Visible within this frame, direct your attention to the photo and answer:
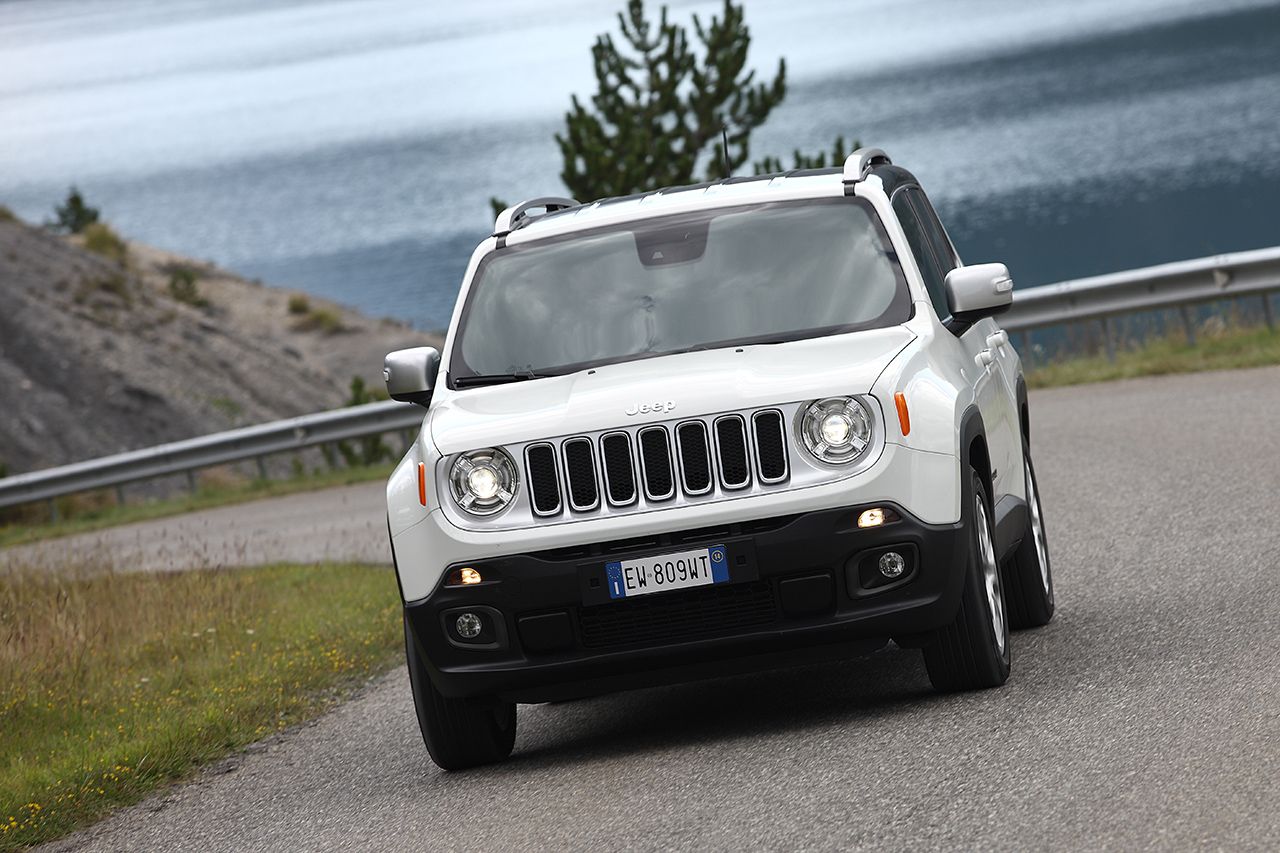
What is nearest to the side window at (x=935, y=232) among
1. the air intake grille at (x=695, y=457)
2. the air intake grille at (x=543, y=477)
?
the air intake grille at (x=695, y=457)

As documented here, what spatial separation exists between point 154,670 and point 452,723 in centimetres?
390

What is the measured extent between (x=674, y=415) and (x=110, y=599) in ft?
23.8

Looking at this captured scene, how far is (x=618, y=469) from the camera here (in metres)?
6.41

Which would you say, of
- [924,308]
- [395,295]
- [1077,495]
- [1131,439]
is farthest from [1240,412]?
[395,295]

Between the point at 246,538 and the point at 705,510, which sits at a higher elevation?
the point at 705,510

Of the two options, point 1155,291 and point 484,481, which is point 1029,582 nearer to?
point 484,481

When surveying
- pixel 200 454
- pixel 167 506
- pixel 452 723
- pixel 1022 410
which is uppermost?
pixel 1022 410

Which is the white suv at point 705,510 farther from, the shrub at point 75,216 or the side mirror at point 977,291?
the shrub at point 75,216

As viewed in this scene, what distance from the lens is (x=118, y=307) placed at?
158 ft

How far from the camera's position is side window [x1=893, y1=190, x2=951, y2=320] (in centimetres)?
749

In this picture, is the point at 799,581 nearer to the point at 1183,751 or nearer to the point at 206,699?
the point at 1183,751

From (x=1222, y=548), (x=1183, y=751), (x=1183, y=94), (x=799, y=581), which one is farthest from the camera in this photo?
(x=1183, y=94)

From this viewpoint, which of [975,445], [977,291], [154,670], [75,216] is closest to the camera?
[975,445]

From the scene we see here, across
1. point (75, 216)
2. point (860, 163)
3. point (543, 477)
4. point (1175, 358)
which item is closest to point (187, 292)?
point (75, 216)
